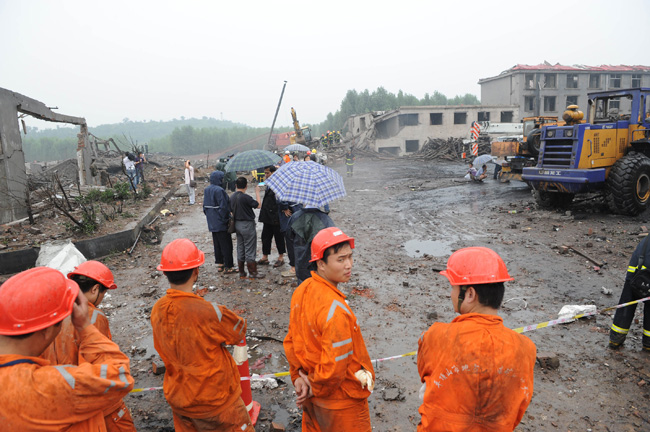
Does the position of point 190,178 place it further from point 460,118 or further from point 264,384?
point 460,118

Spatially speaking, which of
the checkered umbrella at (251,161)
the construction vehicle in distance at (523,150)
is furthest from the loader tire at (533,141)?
the checkered umbrella at (251,161)

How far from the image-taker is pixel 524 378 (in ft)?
5.22

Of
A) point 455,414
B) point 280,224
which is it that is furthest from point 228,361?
point 280,224

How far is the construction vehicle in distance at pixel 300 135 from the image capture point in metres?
32.4

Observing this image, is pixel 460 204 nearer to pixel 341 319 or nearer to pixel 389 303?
pixel 389 303

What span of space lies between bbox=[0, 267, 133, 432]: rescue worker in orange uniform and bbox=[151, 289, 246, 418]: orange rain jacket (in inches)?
26.1

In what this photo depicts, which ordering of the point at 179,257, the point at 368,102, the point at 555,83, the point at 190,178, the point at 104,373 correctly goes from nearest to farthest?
1. the point at 104,373
2. the point at 179,257
3. the point at 190,178
4. the point at 555,83
5. the point at 368,102

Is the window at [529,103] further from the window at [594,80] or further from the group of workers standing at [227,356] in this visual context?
the group of workers standing at [227,356]

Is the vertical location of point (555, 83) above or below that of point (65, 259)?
above

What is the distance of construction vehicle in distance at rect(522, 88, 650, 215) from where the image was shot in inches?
336

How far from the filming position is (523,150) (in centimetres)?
1280

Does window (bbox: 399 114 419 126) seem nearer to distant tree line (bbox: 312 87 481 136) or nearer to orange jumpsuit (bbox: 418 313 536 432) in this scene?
distant tree line (bbox: 312 87 481 136)

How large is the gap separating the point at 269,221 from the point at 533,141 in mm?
9732

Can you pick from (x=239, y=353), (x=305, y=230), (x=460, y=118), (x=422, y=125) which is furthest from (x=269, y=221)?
(x=460, y=118)
